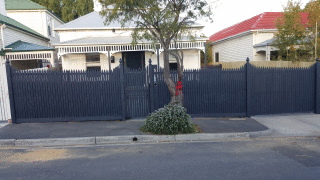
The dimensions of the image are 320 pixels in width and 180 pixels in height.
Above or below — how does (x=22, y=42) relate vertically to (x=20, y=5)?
below

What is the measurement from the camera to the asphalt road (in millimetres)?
4762

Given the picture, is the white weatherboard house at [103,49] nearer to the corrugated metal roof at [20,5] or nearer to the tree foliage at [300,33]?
the tree foliage at [300,33]

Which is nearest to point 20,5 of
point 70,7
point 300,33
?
point 70,7

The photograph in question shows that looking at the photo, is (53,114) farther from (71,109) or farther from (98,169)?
(98,169)

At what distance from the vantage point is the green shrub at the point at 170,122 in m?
7.21

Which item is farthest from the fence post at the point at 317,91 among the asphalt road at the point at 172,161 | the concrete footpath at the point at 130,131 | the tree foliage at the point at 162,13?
the tree foliage at the point at 162,13

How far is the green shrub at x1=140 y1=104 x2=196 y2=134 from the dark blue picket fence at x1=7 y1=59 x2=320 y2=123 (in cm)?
162

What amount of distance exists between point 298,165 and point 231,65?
46.6ft

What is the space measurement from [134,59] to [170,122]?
1225 centimetres

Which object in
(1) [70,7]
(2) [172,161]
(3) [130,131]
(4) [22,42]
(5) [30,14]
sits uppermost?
(1) [70,7]

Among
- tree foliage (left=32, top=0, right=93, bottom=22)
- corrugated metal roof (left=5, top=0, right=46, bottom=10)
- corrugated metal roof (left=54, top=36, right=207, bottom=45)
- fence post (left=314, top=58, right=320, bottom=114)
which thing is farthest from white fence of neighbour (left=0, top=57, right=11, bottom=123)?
tree foliage (left=32, top=0, right=93, bottom=22)

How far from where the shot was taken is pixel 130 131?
7547 millimetres

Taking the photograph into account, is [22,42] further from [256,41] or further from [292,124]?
[292,124]

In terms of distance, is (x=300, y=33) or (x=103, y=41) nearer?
(x=300, y=33)
